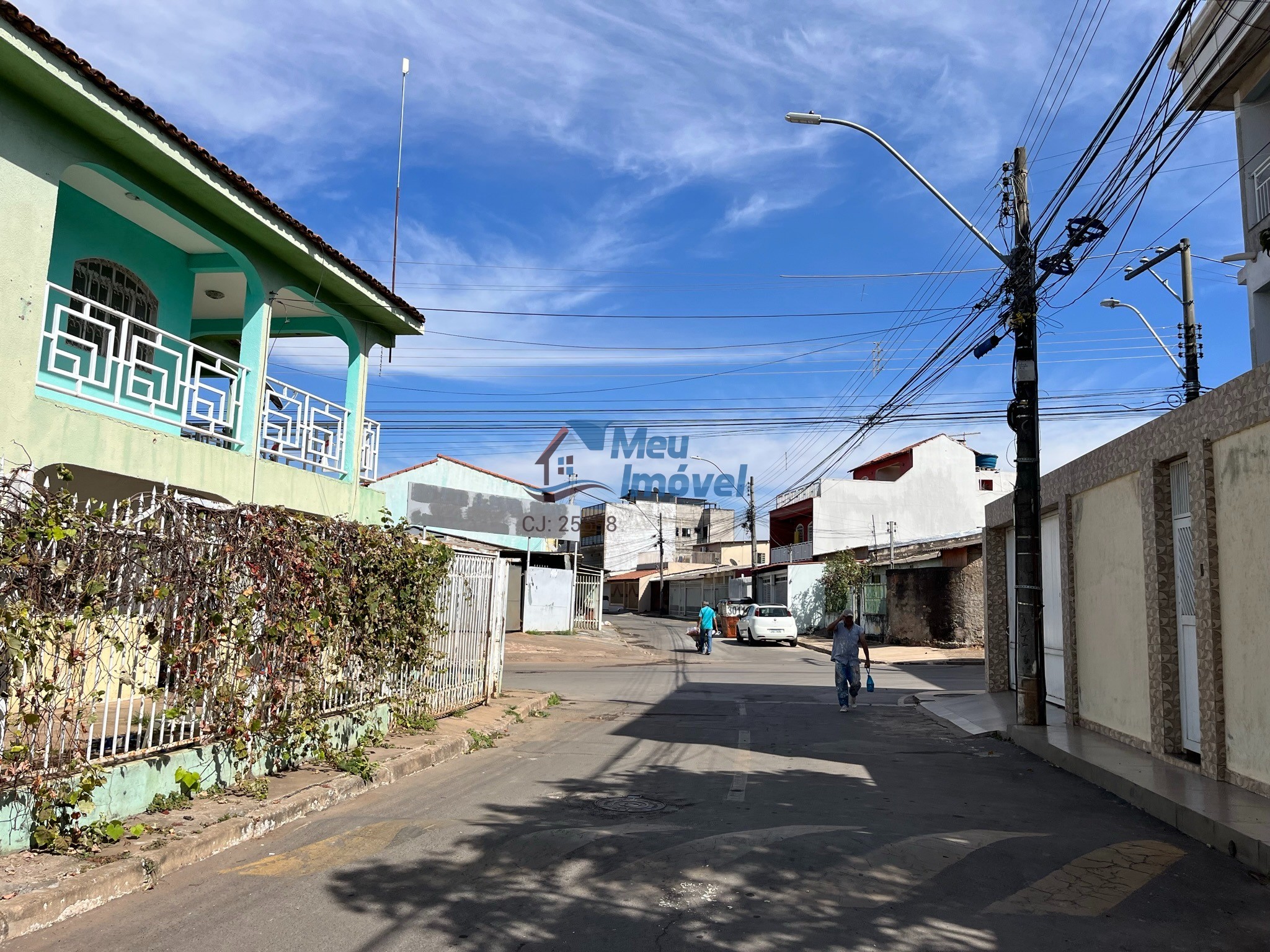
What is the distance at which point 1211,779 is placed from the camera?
8.22m

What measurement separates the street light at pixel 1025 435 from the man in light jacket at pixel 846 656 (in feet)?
10.1

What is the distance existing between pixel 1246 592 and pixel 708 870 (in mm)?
5294

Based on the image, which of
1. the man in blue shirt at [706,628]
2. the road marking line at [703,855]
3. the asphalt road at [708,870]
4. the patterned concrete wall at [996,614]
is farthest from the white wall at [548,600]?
the road marking line at [703,855]

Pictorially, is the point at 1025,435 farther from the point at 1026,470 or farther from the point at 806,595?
the point at 806,595

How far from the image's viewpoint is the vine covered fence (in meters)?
5.04

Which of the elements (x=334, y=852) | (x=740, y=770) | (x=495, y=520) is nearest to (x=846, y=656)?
(x=740, y=770)

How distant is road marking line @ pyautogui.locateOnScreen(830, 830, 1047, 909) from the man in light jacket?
311 inches

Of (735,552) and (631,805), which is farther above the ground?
(735,552)

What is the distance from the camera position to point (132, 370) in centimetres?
956

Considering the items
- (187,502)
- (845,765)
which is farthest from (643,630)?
(187,502)

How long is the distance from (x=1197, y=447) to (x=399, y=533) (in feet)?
25.4

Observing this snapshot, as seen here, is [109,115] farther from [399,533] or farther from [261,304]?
[399,533]

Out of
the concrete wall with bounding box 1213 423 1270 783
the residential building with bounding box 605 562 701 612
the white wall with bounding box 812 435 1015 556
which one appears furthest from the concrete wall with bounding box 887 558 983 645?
the residential building with bounding box 605 562 701 612

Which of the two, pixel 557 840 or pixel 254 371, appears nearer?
pixel 557 840
